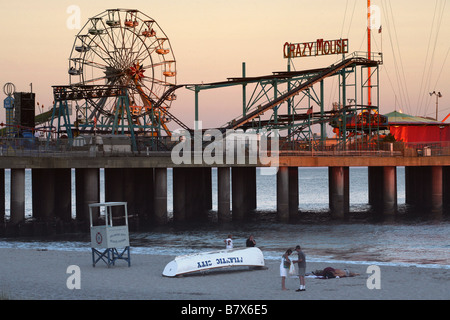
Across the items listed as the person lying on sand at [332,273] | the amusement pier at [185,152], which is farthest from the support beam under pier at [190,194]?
the person lying on sand at [332,273]

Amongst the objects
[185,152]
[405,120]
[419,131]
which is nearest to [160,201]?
[185,152]

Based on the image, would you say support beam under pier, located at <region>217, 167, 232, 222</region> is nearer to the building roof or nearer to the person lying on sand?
the person lying on sand

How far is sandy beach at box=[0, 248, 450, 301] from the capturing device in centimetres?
2503

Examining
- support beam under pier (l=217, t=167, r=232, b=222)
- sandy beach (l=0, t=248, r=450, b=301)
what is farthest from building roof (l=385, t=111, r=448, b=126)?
sandy beach (l=0, t=248, r=450, b=301)

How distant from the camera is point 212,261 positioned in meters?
29.3

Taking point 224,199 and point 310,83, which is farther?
point 310,83

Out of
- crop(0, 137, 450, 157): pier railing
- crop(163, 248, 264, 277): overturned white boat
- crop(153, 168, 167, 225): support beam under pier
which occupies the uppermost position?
crop(0, 137, 450, 157): pier railing

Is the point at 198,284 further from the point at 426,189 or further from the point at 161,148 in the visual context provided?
the point at 426,189

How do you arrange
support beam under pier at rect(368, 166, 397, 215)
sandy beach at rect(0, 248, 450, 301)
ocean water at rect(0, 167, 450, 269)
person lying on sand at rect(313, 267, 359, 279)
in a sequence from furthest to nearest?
support beam under pier at rect(368, 166, 397, 215), ocean water at rect(0, 167, 450, 269), person lying on sand at rect(313, 267, 359, 279), sandy beach at rect(0, 248, 450, 301)

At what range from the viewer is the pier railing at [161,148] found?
5594cm

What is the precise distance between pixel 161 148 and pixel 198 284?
116 feet

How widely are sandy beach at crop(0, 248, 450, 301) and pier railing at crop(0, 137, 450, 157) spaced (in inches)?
913

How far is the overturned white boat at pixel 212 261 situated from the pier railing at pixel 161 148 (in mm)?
26567
